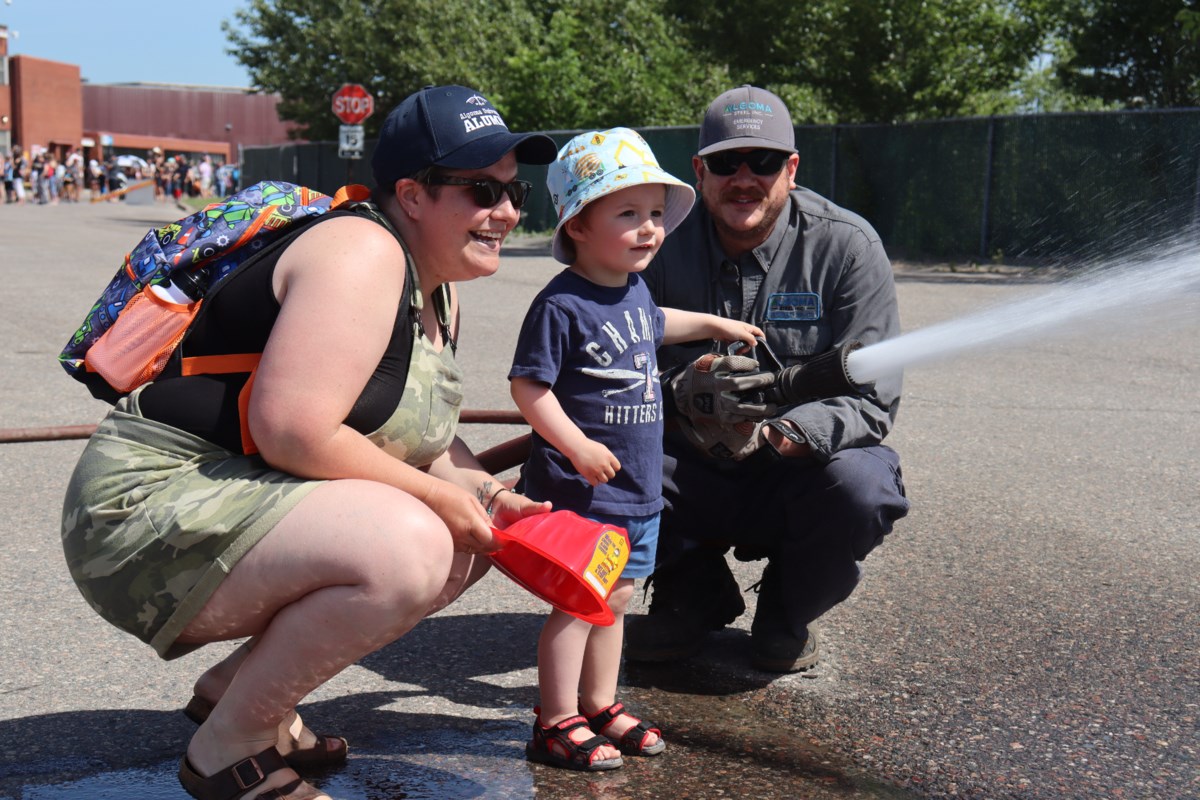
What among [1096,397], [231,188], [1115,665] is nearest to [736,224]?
[1115,665]

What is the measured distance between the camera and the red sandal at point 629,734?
3.31 m

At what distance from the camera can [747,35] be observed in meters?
22.9

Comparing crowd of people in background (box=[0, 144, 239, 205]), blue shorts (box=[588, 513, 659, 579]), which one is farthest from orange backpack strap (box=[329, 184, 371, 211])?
crowd of people in background (box=[0, 144, 239, 205])

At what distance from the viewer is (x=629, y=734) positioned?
3.32 metres

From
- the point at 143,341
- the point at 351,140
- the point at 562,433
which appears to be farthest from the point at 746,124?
the point at 351,140

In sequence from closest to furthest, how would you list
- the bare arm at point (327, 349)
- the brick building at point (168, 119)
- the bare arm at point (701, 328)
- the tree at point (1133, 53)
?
the bare arm at point (327, 349) < the bare arm at point (701, 328) < the tree at point (1133, 53) < the brick building at point (168, 119)

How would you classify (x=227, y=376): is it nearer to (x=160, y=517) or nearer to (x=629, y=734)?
(x=160, y=517)

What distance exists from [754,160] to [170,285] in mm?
1818

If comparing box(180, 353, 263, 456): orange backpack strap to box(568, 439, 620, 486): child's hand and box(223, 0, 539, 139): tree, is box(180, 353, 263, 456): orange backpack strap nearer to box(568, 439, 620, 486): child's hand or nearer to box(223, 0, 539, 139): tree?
box(568, 439, 620, 486): child's hand

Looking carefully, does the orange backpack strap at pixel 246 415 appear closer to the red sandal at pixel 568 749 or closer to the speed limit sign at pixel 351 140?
the red sandal at pixel 568 749

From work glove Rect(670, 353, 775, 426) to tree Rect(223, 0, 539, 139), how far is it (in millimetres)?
24224

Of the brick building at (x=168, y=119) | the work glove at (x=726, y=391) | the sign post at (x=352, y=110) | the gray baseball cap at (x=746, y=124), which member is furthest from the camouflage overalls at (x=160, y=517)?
the brick building at (x=168, y=119)

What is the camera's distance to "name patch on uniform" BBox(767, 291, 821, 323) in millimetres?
4000

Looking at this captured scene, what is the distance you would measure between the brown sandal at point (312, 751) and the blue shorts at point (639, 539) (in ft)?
2.63
